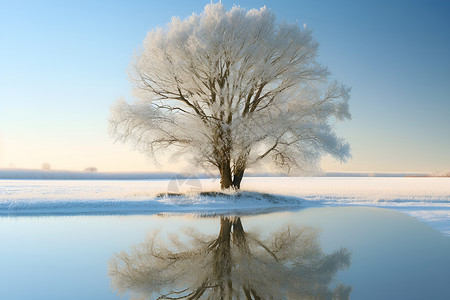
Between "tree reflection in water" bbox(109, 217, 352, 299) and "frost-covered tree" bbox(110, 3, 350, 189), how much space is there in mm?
10972

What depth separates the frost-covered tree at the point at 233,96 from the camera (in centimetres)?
1803

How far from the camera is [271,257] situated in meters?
6.23

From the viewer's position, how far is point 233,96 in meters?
18.9

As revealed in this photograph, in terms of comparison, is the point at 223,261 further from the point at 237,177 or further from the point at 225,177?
the point at 237,177

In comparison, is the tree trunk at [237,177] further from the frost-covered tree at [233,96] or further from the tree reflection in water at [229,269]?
the tree reflection in water at [229,269]

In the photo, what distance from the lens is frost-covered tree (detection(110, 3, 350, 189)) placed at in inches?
710

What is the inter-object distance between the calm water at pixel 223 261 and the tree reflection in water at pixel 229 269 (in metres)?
0.02

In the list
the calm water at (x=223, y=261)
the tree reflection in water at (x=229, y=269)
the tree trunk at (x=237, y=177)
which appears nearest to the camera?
the tree reflection in water at (x=229, y=269)

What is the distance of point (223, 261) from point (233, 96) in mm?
13965

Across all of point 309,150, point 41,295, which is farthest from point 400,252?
point 309,150

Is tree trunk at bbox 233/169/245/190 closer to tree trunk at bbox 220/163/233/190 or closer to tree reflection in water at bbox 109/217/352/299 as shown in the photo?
tree trunk at bbox 220/163/233/190

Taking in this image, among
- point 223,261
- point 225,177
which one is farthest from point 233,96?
point 223,261

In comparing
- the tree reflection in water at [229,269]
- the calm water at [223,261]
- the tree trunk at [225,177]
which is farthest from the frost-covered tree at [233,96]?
the tree reflection in water at [229,269]

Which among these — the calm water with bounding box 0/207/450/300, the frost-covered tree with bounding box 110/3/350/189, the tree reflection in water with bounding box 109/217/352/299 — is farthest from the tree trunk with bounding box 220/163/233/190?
the tree reflection in water with bounding box 109/217/352/299
